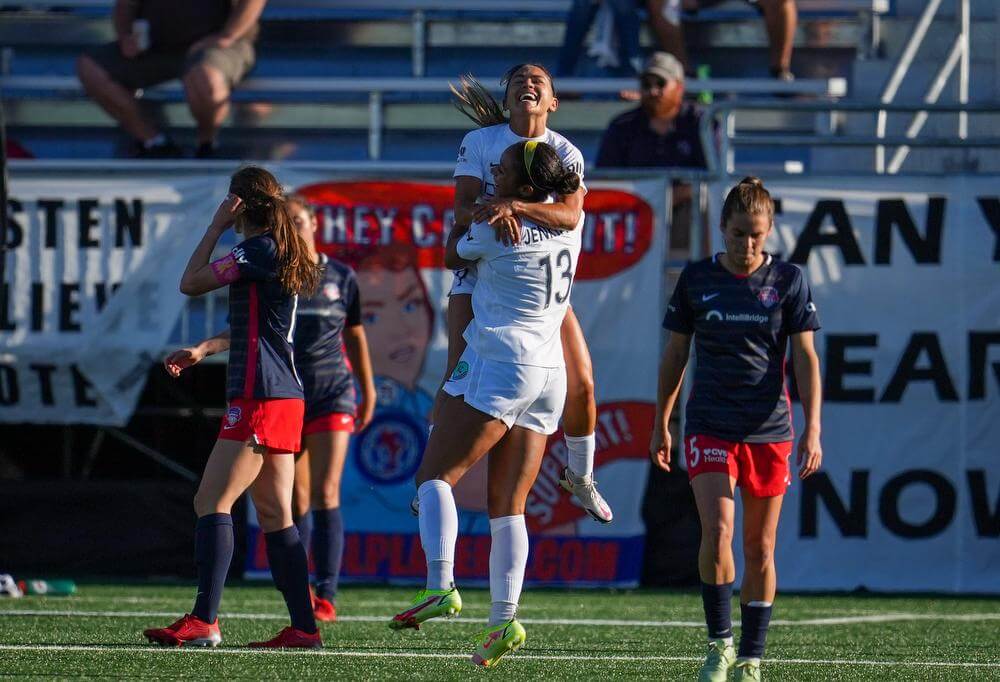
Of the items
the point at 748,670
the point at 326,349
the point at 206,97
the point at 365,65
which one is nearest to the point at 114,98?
the point at 206,97

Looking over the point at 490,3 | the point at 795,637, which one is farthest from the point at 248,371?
the point at 490,3

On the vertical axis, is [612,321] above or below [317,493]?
above

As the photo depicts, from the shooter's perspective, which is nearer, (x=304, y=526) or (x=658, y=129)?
(x=304, y=526)

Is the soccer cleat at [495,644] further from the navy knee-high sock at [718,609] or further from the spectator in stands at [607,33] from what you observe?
the spectator in stands at [607,33]

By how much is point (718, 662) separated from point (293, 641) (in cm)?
160

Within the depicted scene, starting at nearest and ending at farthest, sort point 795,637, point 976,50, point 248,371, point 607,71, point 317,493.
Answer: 1. point 248,371
2. point 795,637
3. point 317,493
4. point 607,71
5. point 976,50

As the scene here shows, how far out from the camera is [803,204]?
378 inches

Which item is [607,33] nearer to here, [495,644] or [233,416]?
[233,416]

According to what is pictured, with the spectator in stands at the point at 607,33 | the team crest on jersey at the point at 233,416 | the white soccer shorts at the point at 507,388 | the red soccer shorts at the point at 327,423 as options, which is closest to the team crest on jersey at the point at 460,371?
the white soccer shorts at the point at 507,388

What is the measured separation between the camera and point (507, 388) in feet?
16.6

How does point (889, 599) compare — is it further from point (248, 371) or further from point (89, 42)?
point (89, 42)

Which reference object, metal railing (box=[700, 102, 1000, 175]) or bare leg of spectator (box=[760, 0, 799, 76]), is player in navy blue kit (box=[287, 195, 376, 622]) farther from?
bare leg of spectator (box=[760, 0, 799, 76])

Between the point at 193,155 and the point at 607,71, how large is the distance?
9.64 feet

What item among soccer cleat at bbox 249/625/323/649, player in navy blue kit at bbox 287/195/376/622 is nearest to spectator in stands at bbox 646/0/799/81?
player in navy blue kit at bbox 287/195/376/622
